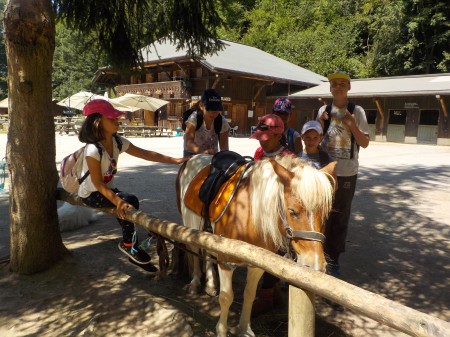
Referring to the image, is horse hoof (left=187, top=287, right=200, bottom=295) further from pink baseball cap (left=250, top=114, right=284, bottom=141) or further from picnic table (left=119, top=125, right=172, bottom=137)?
picnic table (left=119, top=125, right=172, bottom=137)

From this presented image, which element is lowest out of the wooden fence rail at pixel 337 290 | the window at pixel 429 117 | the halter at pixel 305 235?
the wooden fence rail at pixel 337 290

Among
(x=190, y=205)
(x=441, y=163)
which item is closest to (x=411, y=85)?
(x=441, y=163)

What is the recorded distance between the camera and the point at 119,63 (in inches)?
217

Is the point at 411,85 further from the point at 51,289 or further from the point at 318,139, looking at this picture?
the point at 51,289

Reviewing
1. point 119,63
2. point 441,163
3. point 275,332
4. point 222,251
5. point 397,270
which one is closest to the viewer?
point 222,251

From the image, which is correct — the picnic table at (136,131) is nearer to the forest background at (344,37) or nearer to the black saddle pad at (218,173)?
the forest background at (344,37)

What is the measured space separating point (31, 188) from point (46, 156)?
12.9 inches

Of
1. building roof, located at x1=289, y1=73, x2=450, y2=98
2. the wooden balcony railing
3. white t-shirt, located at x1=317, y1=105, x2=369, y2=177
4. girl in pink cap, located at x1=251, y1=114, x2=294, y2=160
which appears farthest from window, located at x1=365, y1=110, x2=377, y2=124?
girl in pink cap, located at x1=251, y1=114, x2=294, y2=160

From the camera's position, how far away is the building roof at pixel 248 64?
2205 centimetres

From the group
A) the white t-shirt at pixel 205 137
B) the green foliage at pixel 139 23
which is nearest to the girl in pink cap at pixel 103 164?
the white t-shirt at pixel 205 137

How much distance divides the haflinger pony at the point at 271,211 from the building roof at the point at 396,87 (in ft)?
65.2

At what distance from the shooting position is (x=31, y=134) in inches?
125

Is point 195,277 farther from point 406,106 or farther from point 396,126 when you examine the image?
point 396,126

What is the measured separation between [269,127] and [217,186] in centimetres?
62
